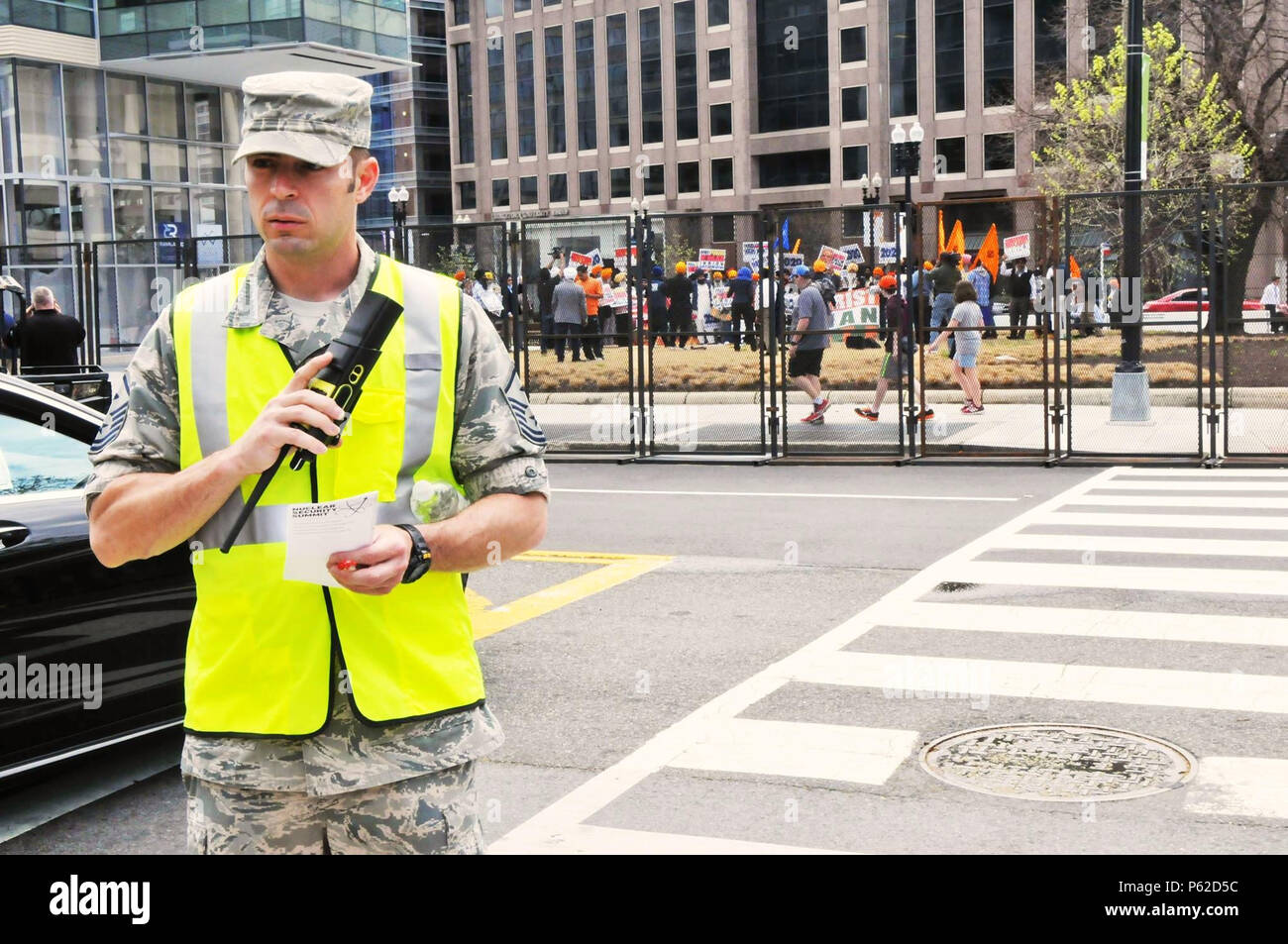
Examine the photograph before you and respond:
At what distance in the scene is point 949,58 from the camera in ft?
238

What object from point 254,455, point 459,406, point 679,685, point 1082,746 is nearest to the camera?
point 254,455

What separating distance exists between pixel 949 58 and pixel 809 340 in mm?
59306

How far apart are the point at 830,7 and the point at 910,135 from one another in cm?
3685

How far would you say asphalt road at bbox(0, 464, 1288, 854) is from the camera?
5.47 meters

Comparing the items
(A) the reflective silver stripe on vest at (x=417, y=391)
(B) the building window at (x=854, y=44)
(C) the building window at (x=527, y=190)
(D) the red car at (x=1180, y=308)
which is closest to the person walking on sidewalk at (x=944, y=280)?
(D) the red car at (x=1180, y=308)

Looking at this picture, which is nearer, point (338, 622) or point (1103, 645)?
point (338, 622)

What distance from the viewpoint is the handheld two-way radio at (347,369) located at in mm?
2512

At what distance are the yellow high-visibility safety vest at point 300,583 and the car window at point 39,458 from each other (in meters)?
3.46

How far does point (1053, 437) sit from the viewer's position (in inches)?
677

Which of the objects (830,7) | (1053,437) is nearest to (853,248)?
(1053,437)

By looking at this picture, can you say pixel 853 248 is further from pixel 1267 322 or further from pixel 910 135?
pixel 910 135

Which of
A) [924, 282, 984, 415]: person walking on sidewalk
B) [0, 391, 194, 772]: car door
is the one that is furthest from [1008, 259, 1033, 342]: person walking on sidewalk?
[0, 391, 194, 772]: car door

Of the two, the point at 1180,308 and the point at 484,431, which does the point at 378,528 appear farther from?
the point at 1180,308

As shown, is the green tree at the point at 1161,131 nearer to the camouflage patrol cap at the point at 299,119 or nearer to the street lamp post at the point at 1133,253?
the street lamp post at the point at 1133,253
